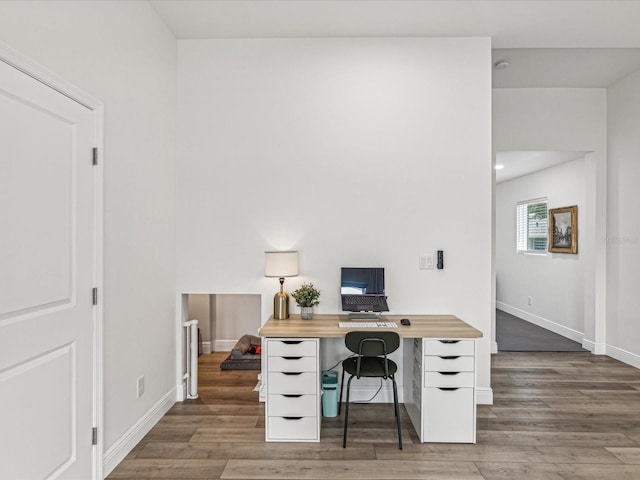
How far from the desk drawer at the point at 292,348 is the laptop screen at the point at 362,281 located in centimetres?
67

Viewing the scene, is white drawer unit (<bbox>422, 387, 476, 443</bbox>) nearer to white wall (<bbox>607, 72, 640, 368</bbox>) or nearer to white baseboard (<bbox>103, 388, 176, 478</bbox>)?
white baseboard (<bbox>103, 388, 176, 478</bbox>)

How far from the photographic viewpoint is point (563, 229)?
5871 mm

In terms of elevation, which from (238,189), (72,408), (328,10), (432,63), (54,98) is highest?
(328,10)

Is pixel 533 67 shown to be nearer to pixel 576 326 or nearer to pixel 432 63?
pixel 432 63

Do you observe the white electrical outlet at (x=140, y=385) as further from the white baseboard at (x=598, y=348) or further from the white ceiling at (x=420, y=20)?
the white baseboard at (x=598, y=348)

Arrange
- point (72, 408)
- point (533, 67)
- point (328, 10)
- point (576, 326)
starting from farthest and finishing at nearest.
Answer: point (576, 326), point (533, 67), point (328, 10), point (72, 408)

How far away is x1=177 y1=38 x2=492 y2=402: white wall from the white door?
129 centimetres

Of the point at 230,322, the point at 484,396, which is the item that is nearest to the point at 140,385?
the point at 230,322

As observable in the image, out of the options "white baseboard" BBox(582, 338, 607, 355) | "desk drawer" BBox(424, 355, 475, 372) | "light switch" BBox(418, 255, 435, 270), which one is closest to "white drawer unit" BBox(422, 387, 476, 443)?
"desk drawer" BBox(424, 355, 475, 372)

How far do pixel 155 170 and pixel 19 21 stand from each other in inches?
54.2

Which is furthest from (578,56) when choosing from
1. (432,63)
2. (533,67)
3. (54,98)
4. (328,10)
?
(54,98)

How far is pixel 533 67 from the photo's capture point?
4094mm

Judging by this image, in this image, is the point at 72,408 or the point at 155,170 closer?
the point at 72,408

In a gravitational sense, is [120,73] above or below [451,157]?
above
